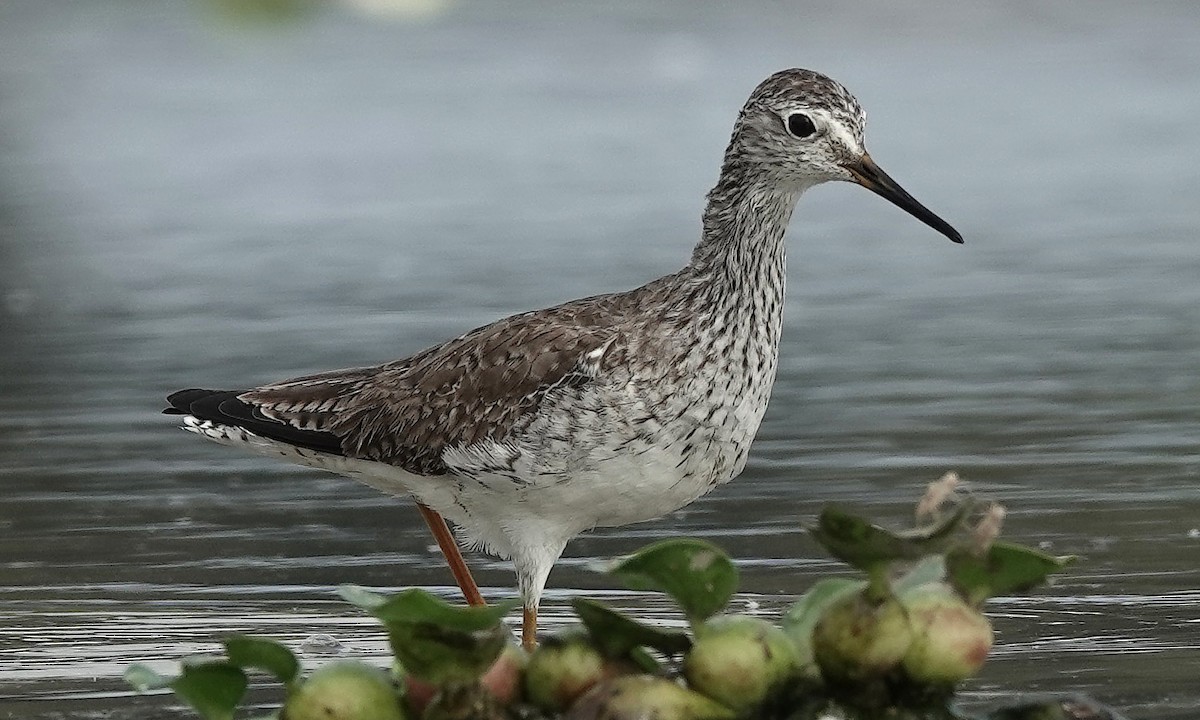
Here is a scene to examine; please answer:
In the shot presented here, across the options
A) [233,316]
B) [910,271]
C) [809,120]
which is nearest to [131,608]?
[809,120]

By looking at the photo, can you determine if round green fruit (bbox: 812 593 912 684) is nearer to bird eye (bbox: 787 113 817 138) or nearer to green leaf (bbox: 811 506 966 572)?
green leaf (bbox: 811 506 966 572)

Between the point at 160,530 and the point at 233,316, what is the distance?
4.65 m

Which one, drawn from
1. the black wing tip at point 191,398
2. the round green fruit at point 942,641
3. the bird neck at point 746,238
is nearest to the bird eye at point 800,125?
the bird neck at point 746,238

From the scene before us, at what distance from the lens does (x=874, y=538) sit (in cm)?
443

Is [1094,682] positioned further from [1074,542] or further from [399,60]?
[399,60]

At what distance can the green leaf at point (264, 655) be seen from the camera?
4703 mm

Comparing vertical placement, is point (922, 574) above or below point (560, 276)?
below

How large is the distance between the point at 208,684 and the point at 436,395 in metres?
3.03

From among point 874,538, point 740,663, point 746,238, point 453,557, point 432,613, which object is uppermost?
point 746,238

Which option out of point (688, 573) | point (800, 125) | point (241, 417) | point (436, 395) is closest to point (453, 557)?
point (436, 395)

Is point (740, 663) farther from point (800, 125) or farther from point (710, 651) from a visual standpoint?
point (800, 125)

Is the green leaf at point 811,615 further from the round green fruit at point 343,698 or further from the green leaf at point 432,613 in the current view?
the round green fruit at point 343,698

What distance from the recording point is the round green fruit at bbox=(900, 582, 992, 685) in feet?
14.9

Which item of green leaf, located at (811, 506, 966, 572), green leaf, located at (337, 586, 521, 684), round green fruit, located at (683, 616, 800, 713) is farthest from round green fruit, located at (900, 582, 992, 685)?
green leaf, located at (337, 586, 521, 684)
